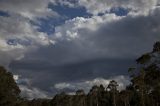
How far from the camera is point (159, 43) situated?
63844mm

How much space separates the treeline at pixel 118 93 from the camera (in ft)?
224

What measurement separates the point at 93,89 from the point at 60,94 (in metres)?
33.3

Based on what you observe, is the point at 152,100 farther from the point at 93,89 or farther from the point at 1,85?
the point at 93,89

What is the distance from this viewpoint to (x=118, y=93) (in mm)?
132750

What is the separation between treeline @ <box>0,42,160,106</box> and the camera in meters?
68.2

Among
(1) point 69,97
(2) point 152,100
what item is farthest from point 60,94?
(2) point 152,100

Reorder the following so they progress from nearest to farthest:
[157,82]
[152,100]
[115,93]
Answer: [157,82], [152,100], [115,93]

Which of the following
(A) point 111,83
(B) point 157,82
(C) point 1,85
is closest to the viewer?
(B) point 157,82

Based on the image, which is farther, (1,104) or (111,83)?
(111,83)

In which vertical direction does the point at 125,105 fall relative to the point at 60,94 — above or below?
below

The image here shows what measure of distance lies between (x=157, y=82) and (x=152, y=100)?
27943 millimetres

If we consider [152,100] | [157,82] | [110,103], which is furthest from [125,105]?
[157,82]

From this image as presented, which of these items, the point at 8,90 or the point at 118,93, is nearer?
the point at 8,90

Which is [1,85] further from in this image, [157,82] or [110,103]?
[110,103]
